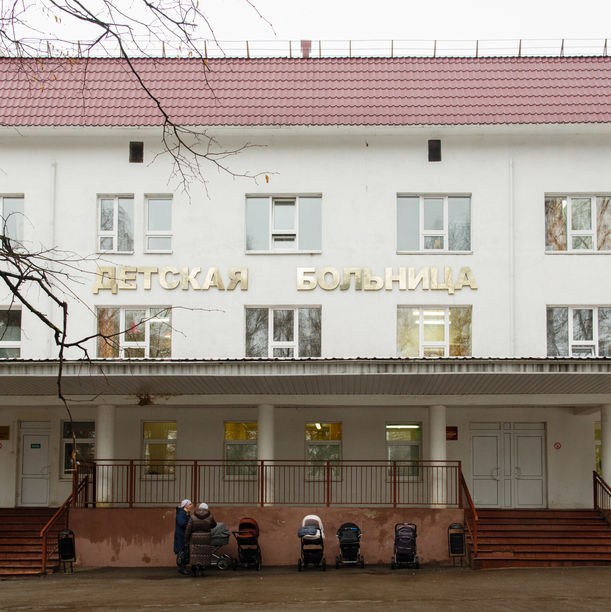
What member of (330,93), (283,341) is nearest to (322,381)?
(283,341)

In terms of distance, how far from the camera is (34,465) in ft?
76.1

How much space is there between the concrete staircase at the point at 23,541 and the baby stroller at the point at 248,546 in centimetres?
360

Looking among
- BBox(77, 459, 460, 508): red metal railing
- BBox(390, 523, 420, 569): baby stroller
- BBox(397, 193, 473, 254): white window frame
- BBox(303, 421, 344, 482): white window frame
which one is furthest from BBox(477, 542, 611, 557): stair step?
BBox(397, 193, 473, 254): white window frame

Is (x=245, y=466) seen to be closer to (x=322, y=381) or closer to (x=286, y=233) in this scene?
(x=322, y=381)

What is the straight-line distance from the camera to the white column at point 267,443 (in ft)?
66.6

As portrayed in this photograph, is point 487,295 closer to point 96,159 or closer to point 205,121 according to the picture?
point 205,121

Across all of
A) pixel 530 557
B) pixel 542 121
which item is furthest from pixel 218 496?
pixel 542 121

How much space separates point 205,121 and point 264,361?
6.85 m

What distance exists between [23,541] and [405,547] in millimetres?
7665

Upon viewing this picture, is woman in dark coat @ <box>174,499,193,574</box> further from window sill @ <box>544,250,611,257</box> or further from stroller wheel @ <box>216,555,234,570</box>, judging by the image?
window sill @ <box>544,250,611,257</box>

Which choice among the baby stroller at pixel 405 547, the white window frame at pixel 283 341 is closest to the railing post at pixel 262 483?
the baby stroller at pixel 405 547

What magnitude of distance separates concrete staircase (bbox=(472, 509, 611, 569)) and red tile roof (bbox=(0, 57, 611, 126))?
28.7 ft

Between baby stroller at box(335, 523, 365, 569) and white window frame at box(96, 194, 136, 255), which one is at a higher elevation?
white window frame at box(96, 194, 136, 255)

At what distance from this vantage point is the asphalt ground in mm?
13828
